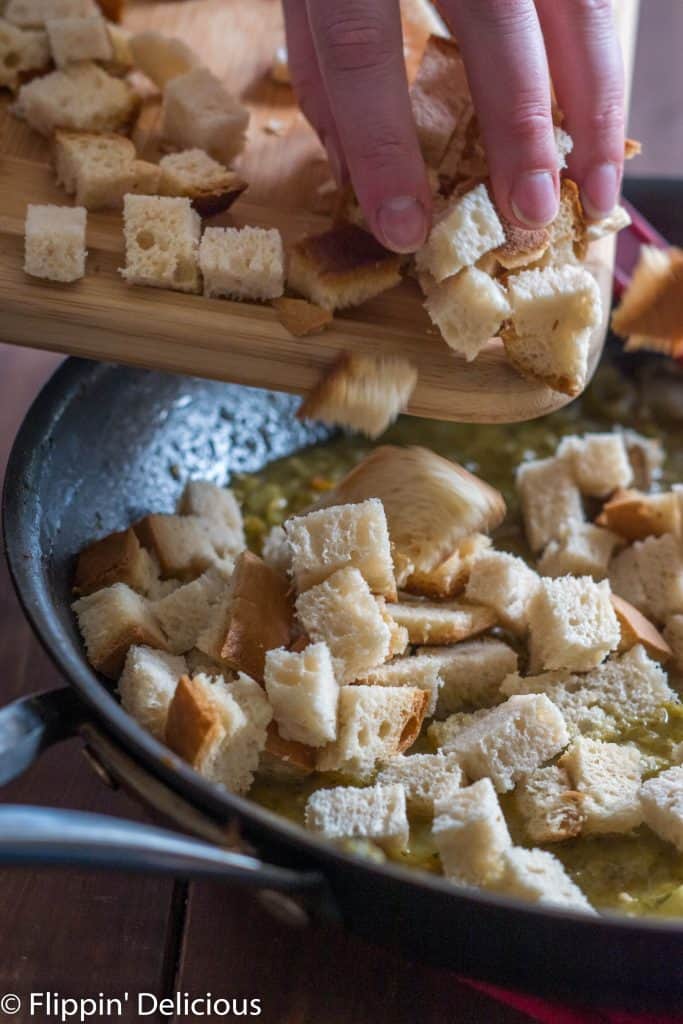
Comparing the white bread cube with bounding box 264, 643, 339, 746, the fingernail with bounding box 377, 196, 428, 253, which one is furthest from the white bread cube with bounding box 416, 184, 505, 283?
the white bread cube with bounding box 264, 643, 339, 746

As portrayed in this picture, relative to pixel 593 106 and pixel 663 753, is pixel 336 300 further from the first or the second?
pixel 663 753

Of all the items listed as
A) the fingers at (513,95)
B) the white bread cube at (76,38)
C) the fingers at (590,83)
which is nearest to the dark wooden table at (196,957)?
the fingers at (513,95)

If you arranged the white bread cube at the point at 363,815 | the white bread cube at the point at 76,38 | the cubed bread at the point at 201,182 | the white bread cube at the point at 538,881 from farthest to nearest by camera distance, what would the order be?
the white bread cube at the point at 76,38 < the cubed bread at the point at 201,182 < the white bread cube at the point at 363,815 < the white bread cube at the point at 538,881

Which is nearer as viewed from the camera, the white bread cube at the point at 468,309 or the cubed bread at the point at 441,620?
the white bread cube at the point at 468,309

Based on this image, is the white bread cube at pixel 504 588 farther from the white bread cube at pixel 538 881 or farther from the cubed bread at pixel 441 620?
the white bread cube at pixel 538 881

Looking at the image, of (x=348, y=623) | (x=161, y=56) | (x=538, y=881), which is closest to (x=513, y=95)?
(x=348, y=623)

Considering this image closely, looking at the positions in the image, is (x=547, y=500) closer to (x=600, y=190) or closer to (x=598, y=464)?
(x=598, y=464)
